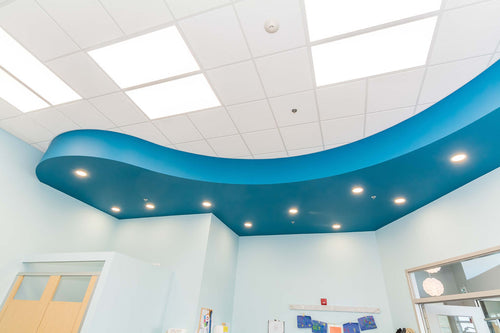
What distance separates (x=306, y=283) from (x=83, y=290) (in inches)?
156

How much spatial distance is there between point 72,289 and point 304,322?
400 centimetres

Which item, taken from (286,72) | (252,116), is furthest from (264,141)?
(286,72)

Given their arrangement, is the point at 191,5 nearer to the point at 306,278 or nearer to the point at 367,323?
the point at 306,278

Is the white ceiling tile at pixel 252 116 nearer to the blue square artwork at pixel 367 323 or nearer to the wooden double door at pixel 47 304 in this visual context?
the wooden double door at pixel 47 304

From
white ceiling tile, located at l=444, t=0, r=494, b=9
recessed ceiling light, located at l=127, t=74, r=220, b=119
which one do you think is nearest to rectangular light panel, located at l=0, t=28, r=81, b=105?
recessed ceiling light, located at l=127, t=74, r=220, b=119

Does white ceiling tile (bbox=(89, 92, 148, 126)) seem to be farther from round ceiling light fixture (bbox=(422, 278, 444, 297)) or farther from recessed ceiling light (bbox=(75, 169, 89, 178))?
round ceiling light fixture (bbox=(422, 278, 444, 297))

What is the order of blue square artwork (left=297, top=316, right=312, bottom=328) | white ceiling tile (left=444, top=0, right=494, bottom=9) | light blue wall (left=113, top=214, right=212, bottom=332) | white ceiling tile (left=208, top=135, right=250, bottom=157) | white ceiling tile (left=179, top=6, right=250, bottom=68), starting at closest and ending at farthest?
white ceiling tile (left=444, top=0, right=494, bottom=9) → white ceiling tile (left=179, top=6, right=250, bottom=68) → white ceiling tile (left=208, top=135, right=250, bottom=157) → light blue wall (left=113, top=214, right=212, bottom=332) → blue square artwork (left=297, top=316, right=312, bottom=328)

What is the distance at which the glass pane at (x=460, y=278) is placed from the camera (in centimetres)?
328

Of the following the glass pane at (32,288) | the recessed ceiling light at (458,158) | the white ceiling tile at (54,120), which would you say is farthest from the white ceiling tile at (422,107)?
the glass pane at (32,288)

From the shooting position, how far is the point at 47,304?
363 cm

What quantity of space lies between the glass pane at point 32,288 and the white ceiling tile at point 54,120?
7.18 feet

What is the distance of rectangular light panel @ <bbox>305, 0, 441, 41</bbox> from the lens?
2.14 metres

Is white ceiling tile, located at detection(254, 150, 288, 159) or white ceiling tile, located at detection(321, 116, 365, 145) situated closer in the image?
white ceiling tile, located at detection(321, 116, 365, 145)

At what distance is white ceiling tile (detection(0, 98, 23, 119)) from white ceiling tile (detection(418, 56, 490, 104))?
5084 mm
